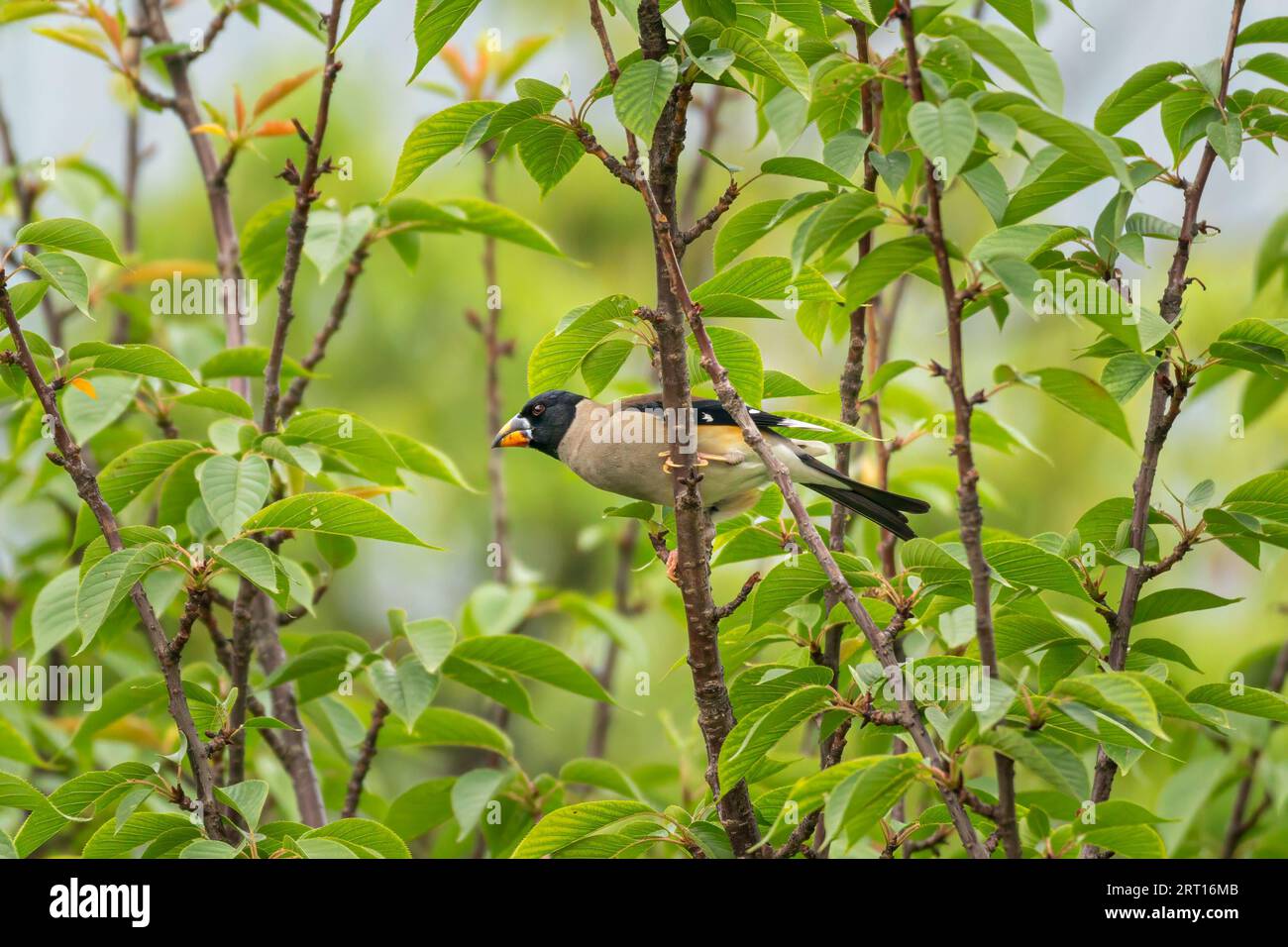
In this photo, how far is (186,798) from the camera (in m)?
2.70

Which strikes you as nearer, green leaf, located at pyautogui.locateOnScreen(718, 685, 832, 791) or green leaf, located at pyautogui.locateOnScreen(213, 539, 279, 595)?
green leaf, located at pyautogui.locateOnScreen(718, 685, 832, 791)

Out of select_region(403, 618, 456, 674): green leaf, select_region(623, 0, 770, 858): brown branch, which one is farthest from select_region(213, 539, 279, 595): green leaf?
select_region(623, 0, 770, 858): brown branch

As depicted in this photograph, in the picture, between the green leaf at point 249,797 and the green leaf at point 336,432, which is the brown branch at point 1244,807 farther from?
the green leaf at point 249,797

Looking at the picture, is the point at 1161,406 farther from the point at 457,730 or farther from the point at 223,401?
the point at 223,401

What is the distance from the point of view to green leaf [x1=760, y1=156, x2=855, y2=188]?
7.30 ft

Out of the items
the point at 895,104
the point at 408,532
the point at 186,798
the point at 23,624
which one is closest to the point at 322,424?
the point at 408,532

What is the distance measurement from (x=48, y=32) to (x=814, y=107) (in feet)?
10.2

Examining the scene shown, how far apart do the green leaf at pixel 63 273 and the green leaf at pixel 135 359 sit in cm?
27

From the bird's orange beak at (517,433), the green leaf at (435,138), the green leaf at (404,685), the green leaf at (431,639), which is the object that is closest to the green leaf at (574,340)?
the green leaf at (435,138)

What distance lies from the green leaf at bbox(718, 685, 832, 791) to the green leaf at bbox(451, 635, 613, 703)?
1.00m

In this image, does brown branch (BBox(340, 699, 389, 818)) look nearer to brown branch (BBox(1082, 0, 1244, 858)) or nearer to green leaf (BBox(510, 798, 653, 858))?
green leaf (BBox(510, 798, 653, 858))

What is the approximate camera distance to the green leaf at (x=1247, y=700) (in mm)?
2410
